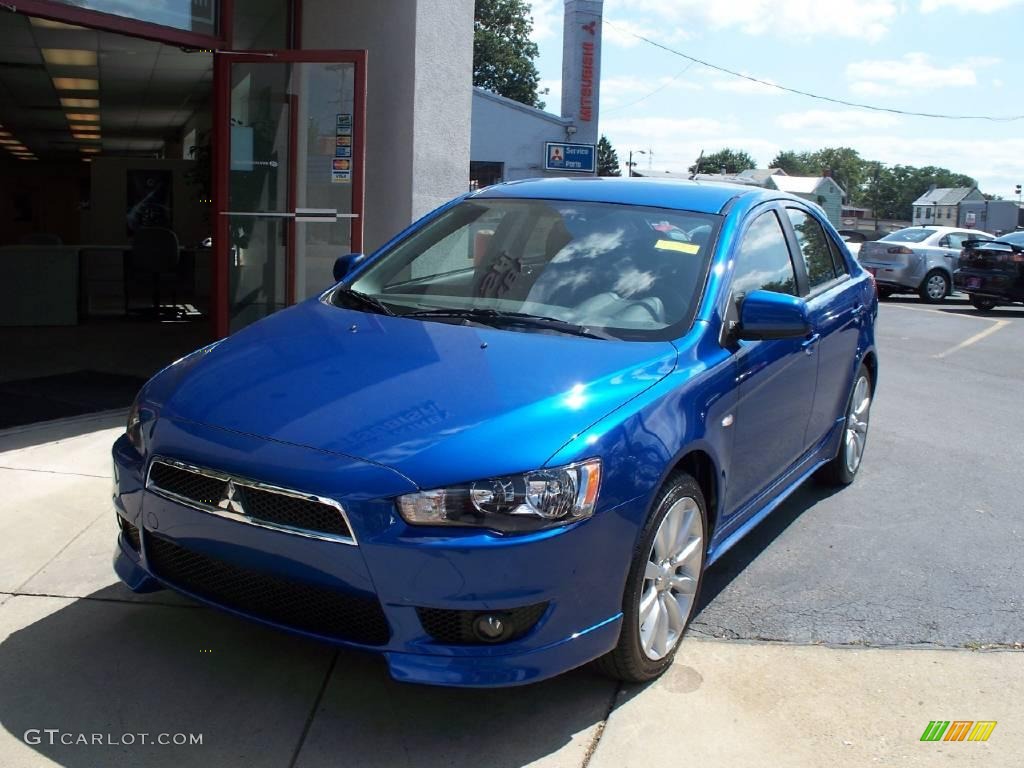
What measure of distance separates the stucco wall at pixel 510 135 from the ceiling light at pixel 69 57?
62.9 ft

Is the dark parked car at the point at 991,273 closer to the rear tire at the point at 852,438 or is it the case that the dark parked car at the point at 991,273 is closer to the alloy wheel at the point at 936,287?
the alloy wheel at the point at 936,287

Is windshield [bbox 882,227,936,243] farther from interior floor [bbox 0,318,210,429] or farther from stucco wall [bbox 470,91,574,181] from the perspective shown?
interior floor [bbox 0,318,210,429]

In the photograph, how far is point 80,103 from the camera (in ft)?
61.1

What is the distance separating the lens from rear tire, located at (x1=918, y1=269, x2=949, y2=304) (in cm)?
2002

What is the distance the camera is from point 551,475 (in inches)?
113

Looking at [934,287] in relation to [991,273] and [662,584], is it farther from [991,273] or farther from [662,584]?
[662,584]

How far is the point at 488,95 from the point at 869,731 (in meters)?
31.2

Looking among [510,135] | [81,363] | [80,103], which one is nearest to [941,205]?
[510,135]

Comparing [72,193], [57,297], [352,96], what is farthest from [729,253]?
[72,193]

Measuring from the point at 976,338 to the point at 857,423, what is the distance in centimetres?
932

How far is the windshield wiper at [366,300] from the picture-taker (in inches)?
159

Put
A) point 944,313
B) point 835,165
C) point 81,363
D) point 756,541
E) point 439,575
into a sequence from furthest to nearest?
point 835,165 < point 944,313 < point 81,363 < point 756,541 < point 439,575

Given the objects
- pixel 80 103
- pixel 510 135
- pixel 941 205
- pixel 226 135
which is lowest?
pixel 226 135

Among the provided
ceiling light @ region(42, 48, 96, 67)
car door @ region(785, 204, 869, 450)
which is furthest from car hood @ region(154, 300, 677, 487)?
ceiling light @ region(42, 48, 96, 67)
